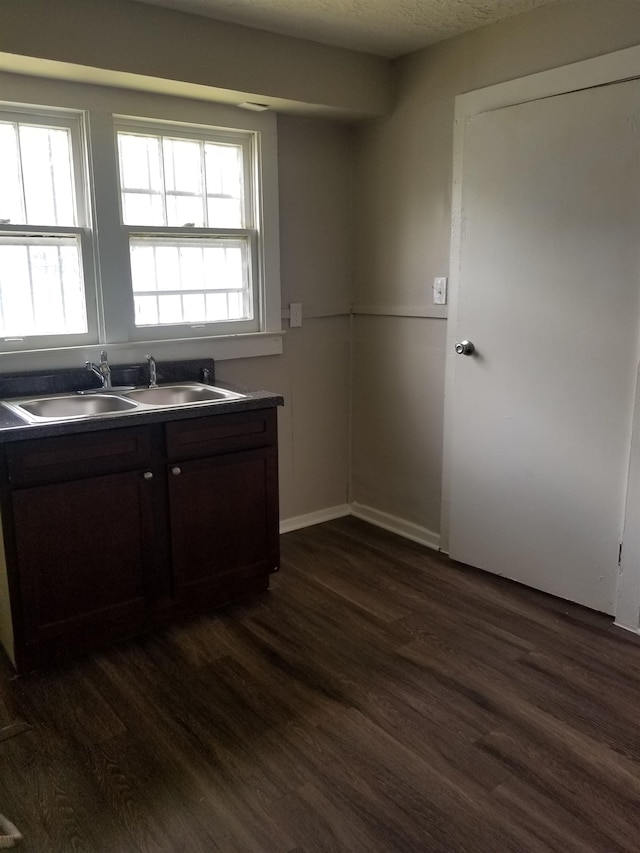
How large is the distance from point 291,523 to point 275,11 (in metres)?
2.37

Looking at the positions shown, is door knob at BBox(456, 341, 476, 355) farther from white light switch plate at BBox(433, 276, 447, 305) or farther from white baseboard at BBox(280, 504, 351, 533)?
white baseboard at BBox(280, 504, 351, 533)

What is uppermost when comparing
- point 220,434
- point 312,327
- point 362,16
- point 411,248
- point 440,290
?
point 362,16

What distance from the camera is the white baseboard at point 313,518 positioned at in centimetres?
367

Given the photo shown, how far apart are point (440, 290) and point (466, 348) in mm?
328

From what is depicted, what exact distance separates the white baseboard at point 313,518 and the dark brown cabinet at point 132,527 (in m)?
0.75

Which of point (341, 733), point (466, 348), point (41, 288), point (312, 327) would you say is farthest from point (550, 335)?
point (41, 288)

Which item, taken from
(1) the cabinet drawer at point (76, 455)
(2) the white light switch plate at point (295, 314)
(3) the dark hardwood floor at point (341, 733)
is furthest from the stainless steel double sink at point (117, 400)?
(3) the dark hardwood floor at point (341, 733)

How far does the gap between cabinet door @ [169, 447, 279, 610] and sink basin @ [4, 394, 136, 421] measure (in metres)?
0.40

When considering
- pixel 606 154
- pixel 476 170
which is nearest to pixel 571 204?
pixel 606 154

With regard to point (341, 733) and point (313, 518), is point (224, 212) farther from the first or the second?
point (341, 733)

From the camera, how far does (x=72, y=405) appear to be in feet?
8.97

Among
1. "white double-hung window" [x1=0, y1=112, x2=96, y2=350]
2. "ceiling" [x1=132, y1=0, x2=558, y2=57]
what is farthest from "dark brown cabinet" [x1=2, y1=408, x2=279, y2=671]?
"ceiling" [x1=132, y1=0, x2=558, y2=57]

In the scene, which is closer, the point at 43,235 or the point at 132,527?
the point at 132,527

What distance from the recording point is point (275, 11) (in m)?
2.64
